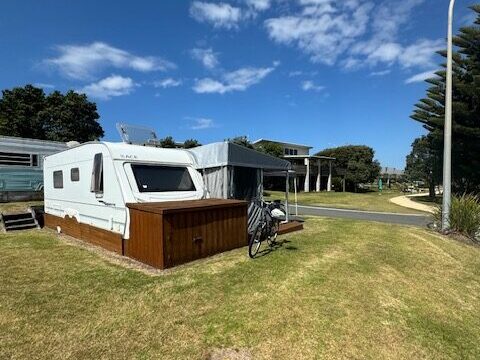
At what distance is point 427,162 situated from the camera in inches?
1485

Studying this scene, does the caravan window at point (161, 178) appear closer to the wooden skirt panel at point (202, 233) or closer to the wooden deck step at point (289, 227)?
the wooden skirt panel at point (202, 233)

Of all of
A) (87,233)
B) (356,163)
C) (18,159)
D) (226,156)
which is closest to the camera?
(226,156)

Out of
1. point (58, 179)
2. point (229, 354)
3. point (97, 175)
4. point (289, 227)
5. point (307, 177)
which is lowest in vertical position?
point (229, 354)

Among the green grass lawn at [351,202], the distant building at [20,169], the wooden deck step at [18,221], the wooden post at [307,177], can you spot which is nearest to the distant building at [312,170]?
the wooden post at [307,177]

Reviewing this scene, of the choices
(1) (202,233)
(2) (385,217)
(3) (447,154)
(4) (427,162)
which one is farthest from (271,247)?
(4) (427,162)

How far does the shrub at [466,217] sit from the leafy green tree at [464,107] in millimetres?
16853

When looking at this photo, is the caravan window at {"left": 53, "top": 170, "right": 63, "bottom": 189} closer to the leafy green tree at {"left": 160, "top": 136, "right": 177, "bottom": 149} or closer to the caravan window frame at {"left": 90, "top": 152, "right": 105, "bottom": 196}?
the caravan window frame at {"left": 90, "top": 152, "right": 105, "bottom": 196}

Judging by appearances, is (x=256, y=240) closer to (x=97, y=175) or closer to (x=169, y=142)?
(x=97, y=175)

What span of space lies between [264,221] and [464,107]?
23799 millimetres

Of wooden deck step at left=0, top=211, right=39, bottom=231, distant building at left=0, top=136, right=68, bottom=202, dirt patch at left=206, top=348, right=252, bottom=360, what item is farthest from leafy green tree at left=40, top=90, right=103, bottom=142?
dirt patch at left=206, top=348, right=252, bottom=360

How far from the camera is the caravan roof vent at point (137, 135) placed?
11027mm

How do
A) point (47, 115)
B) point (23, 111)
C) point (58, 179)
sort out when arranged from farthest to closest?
point (47, 115), point (23, 111), point (58, 179)

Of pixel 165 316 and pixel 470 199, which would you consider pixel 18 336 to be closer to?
pixel 165 316

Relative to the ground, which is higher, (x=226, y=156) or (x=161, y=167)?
(x=226, y=156)
